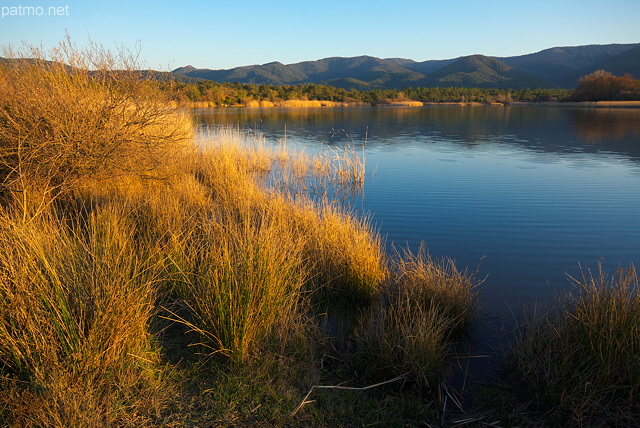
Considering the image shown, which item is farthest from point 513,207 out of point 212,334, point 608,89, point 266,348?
point 608,89

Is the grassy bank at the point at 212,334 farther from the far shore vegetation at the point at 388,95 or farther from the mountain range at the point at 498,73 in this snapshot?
the mountain range at the point at 498,73

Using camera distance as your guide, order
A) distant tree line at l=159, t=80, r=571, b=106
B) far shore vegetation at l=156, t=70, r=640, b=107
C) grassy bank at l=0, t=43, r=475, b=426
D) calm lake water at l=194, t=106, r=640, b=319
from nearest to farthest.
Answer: grassy bank at l=0, t=43, r=475, b=426, calm lake water at l=194, t=106, r=640, b=319, far shore vegetation at l=156, t=70, r=640, b=107, distant tree line at l=159, t=80, r=571, b=106

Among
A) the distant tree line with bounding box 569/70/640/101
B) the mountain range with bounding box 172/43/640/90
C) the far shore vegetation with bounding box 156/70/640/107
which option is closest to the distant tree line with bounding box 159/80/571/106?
the far shore vegetation with bounding box 156/70/640/107

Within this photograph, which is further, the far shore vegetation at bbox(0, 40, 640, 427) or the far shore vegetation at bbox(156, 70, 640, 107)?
the far shore vegetation at bbox(156, 70, 640, 107)

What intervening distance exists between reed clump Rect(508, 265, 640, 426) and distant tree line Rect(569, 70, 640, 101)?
70346 mm

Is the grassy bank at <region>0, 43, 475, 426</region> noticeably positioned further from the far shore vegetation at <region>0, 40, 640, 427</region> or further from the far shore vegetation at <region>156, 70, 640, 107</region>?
the far shore vegetation at <region>156, 70, 640, 107</region>

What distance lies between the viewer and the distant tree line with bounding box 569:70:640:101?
5794cm

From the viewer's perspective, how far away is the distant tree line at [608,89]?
5794 cm

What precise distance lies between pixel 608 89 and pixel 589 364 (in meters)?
75.6

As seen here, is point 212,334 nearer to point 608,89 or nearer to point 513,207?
point 513,207

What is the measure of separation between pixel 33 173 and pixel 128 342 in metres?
4.78

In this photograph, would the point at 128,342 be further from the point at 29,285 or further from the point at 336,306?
the point at 336,306

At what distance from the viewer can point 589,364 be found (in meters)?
2.79

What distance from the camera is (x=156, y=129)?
8891mm
